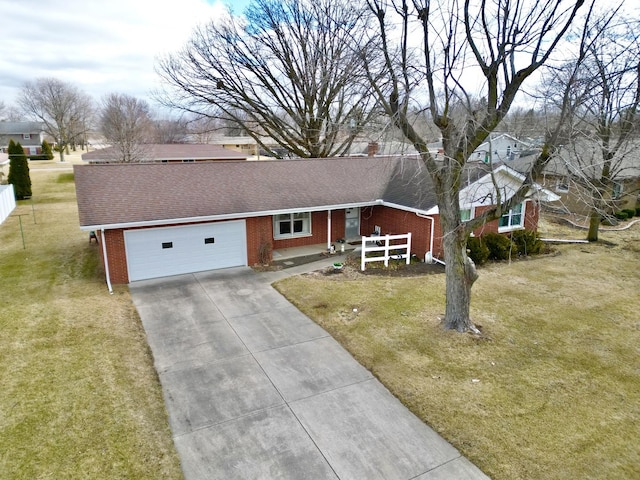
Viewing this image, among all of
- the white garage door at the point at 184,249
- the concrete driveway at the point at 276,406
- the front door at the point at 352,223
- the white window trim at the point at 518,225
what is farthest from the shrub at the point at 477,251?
the white garage door at the point at 184,249

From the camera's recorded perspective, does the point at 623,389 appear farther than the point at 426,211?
No

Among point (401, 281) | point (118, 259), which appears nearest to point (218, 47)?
point (118, 259)

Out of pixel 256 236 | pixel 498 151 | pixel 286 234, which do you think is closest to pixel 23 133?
pixel 286 234

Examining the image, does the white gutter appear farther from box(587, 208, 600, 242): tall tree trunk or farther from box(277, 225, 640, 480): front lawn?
box(587, 208, 600, 242): tall tree trunk

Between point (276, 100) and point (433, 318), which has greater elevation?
point (276, 100)

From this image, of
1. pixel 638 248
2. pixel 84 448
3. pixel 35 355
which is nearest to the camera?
pixel 84 448

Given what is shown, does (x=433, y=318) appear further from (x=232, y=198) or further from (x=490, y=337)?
(x=232, y=198)
